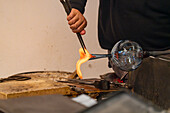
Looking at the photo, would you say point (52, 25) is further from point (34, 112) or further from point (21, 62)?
point (34, 112)

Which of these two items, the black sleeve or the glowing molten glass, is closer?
the glowing molten glass

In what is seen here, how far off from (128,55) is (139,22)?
29cm

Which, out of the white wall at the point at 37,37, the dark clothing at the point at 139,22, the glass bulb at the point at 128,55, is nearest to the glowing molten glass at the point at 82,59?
the glass bulb at the point at 128,55

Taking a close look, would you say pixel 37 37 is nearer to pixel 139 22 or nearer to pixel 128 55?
pixel 139 22

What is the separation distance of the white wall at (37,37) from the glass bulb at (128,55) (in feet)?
5.05

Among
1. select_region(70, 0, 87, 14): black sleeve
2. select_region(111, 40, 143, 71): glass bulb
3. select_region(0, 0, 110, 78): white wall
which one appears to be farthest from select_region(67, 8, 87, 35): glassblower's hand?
select_region(0, 0, 110, 78): white wall

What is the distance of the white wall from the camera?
2.27 metres

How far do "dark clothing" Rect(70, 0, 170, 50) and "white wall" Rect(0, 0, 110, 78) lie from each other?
107 cm

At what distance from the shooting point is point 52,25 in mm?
2430

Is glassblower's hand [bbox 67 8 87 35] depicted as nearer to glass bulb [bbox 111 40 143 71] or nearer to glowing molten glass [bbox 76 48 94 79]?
glowing molten glass [bbox 76 48 94 79]

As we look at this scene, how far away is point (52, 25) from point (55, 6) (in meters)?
0.22

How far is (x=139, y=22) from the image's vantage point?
1.19 m

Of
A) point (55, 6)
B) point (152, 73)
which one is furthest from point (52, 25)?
point (152, 73)

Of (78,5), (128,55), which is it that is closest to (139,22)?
(128,55)
